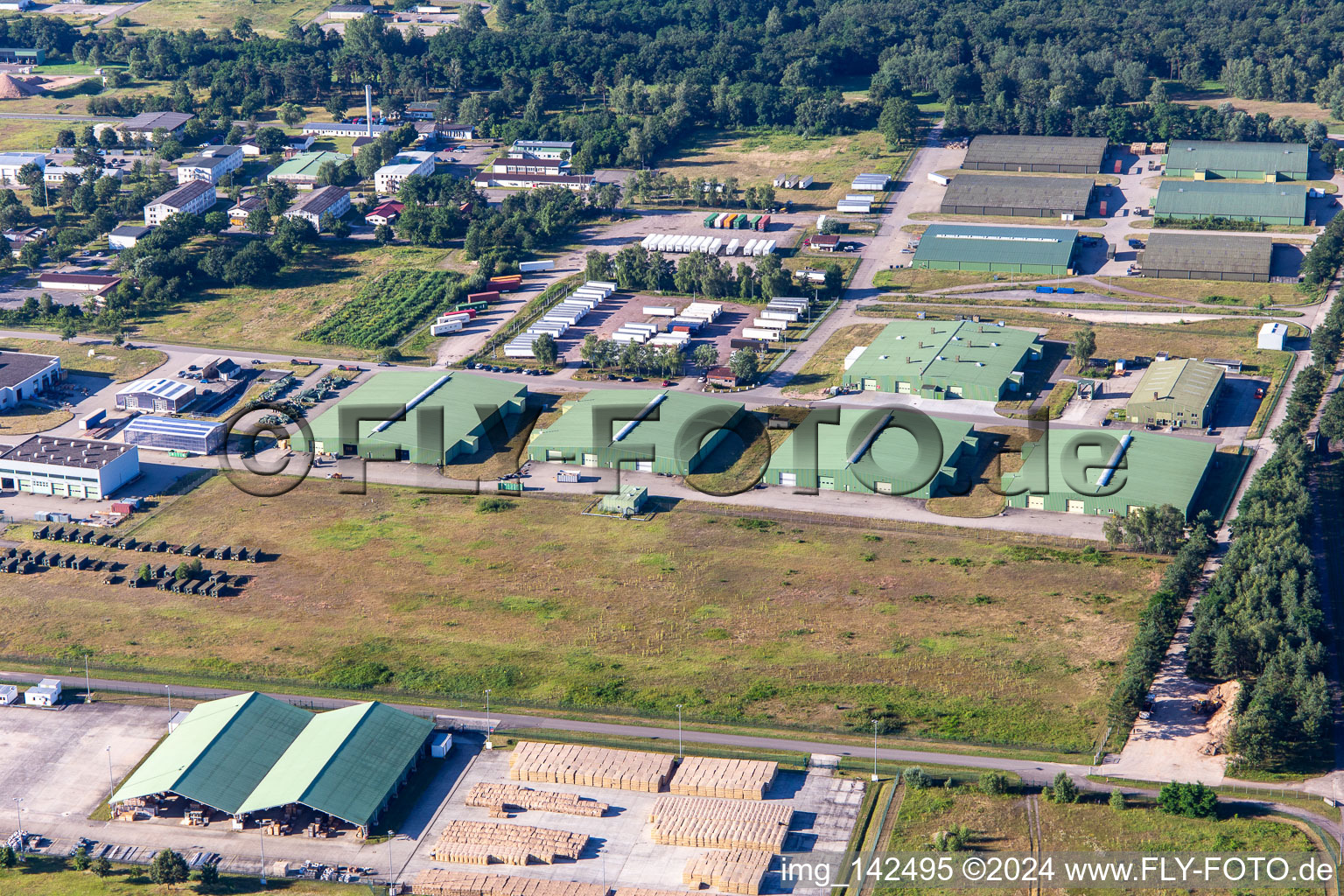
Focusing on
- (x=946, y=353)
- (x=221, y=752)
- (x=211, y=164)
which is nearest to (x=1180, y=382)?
(x=946, y=353)

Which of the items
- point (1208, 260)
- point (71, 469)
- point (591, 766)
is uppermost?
point (1208, 260)

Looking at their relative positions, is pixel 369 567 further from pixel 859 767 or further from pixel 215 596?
pixel 859 767

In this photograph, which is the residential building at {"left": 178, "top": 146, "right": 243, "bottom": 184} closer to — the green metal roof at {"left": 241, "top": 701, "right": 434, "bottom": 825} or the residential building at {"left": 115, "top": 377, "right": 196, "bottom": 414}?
the residential building at {"left": 115, "top": 377, "right": 196, "bottom": 414}

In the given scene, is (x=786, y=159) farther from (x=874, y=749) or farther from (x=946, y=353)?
(x=874, y=749)

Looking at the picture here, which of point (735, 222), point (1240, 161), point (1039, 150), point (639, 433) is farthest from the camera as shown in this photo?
point (1039, 150)

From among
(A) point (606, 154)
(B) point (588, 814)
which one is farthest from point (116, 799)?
(A) point (606, 154)
